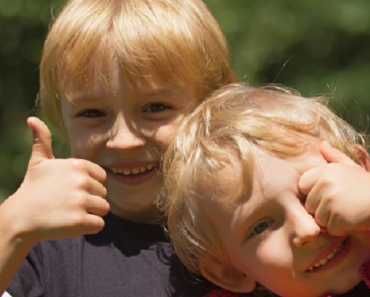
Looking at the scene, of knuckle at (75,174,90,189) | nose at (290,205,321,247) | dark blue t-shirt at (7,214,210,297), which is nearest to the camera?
nose at (290,205,321,247)

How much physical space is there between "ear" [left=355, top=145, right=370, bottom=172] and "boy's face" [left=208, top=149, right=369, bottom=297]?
4.9 inches

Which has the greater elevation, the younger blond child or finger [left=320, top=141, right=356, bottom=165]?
finger [left=320, top=141, right=356, bottom=165]

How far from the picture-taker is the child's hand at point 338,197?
1.98 metres

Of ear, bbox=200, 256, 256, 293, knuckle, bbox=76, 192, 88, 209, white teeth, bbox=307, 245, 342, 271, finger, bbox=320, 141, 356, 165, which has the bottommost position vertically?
ear, bbox=200, 256, 256, 293

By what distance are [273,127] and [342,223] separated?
0.22 metres

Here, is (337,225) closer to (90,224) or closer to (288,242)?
(288,242)

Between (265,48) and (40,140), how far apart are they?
7.32 feet

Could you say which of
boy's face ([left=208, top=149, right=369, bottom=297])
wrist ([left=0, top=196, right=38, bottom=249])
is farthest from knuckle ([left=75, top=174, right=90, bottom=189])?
boy's face ([left=208, top=149, right=369, bottom=297])

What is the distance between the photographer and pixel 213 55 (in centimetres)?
Answer: 241

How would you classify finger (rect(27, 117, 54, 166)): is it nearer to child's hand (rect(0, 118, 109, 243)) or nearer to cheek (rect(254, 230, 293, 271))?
child's hand (rect(0, 118, 109, 243))

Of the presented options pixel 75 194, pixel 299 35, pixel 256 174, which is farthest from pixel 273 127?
pixel 299 35

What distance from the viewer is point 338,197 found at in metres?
1.99

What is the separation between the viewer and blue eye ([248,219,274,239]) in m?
2.06

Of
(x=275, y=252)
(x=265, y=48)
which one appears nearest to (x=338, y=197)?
(x=275, y=252)
